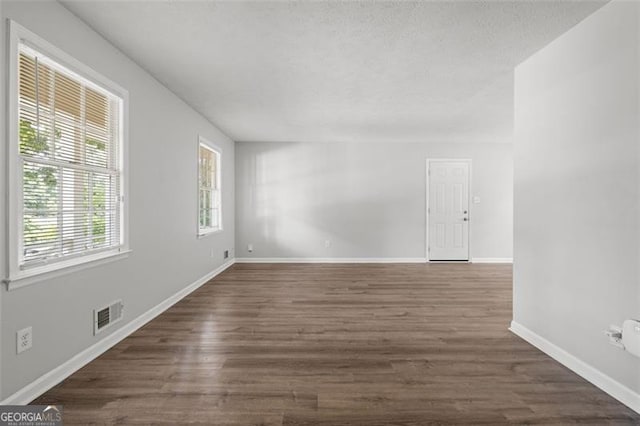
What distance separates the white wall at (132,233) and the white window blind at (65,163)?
0.50 feet

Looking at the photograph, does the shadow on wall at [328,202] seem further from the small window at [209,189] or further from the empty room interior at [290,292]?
the empty room interior at [290,292]

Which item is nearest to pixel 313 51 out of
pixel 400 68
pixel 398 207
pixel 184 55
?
pixel 400 68

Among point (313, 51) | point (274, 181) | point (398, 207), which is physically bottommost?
point (398, 207)

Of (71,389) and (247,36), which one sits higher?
(247,36)

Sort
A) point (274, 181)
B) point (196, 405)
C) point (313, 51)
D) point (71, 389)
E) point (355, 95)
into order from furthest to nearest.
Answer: point (274, 181)
point (355, 95)
point (313, 51)
point (71, 389)
point (196, 405)

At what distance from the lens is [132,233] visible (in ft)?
9.07

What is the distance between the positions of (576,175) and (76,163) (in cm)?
355

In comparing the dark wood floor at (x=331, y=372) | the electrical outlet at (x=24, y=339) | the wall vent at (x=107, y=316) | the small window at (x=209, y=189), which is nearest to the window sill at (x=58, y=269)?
the electrical outlet at (x=24, y=339)

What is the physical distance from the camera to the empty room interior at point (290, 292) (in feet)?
5.69

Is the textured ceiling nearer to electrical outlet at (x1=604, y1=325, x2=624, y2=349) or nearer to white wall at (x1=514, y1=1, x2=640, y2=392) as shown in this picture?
white wall at (x1=514, y1=1, x2=640, y2=392)

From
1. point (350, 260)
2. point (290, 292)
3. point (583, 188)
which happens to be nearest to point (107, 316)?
point (290, 292)

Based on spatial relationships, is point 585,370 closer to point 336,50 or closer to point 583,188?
point 583,188

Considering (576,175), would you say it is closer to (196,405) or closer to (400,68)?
(400,68)

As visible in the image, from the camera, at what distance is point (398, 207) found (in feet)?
20.7
